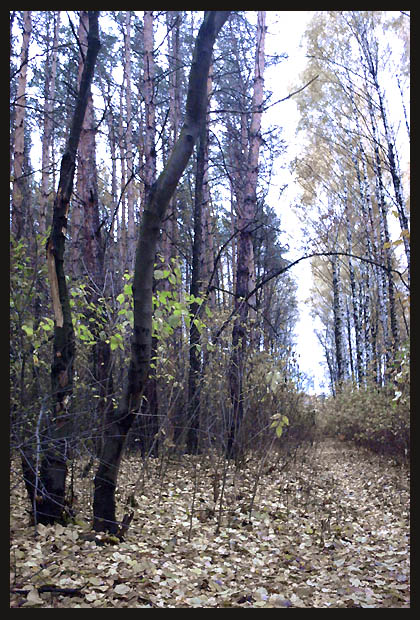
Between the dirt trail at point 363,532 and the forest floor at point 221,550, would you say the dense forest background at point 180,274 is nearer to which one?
the forest floor at point 221,550

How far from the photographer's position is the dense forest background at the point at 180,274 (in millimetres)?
3139

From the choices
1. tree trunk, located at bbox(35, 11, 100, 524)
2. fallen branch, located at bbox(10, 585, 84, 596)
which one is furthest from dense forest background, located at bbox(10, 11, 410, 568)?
fallen branch, located at bbox(10, 585, 84, 596)

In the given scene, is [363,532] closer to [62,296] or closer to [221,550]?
[221,550]

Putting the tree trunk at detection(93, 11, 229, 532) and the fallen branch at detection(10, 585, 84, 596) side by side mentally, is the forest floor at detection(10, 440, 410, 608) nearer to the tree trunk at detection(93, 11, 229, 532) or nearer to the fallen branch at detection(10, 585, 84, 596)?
the fallen branch at detection(10, 585, 84, 596)

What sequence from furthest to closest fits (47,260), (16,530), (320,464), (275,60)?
(275,60)
(320,464)
(47,260)
(16,530)

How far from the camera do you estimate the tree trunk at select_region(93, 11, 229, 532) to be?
2.94m

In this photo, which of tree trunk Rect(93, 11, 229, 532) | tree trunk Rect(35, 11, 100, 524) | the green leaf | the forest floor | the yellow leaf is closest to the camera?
the yellow leaf

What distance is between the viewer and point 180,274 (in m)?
4.02

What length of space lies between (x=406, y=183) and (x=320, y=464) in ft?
25.8

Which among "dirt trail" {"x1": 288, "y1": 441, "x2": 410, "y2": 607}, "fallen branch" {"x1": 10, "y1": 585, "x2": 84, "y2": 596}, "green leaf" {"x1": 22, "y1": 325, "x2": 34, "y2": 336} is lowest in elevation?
"dirt trail" {"x1": 288, "y1": 441, "x2": 410, "y2": 607}

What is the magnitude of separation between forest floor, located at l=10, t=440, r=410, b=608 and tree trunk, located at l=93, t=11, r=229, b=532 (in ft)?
1.47
